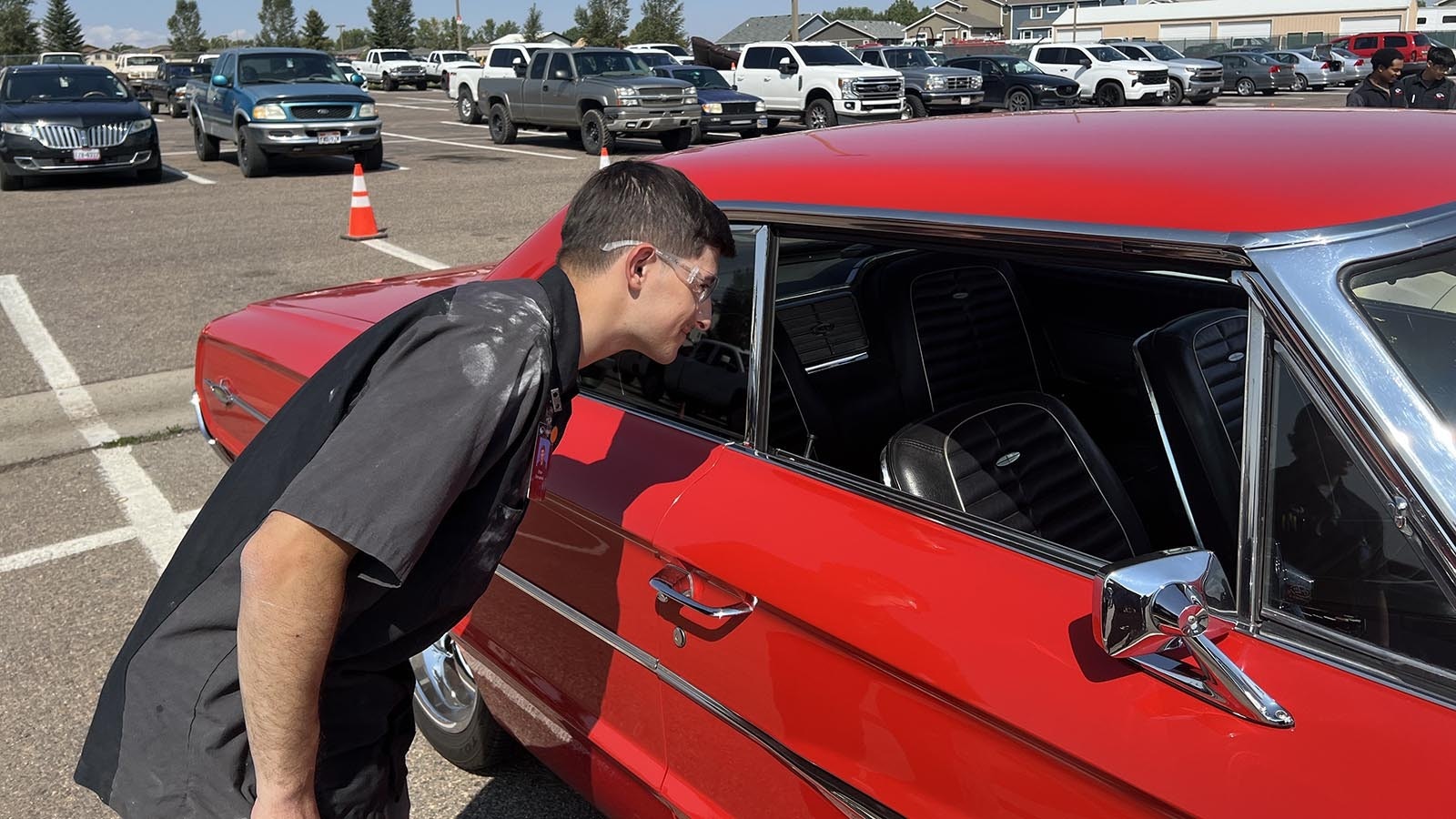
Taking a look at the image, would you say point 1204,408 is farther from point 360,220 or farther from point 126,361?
point 360,220

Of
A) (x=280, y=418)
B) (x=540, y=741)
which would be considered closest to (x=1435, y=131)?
(x=280, y=418)

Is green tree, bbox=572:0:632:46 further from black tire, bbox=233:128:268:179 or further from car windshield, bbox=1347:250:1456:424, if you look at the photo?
car windshield, bbox=1347:250:1456:424

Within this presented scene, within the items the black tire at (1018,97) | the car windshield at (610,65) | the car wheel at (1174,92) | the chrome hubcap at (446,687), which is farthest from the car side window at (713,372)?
the car wheel at (1174,92)

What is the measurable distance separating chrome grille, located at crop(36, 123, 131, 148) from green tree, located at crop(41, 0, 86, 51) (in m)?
83.2

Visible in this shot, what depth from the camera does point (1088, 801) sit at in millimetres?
1413

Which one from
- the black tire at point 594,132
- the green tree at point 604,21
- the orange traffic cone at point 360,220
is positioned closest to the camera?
the orange traffic cone at point 360,220

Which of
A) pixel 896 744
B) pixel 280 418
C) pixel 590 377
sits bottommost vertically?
pixel 896 744

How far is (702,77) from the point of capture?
70.9ft

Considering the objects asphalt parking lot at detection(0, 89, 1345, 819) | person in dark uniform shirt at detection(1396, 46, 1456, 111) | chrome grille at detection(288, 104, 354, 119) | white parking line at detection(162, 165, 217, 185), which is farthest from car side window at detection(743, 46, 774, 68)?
person in dark uniform shirt at detection(1396, 46, 1456, 111)

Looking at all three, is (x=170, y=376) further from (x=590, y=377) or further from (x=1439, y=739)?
(x=1439, y=739)

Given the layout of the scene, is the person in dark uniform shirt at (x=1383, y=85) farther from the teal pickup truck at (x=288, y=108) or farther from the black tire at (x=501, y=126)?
the black tire at (x=501, y=126)

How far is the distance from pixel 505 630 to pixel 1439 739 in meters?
1.78

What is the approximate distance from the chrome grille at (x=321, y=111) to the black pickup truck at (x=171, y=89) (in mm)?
16897

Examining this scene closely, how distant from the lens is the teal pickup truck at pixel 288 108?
15.6 meters
